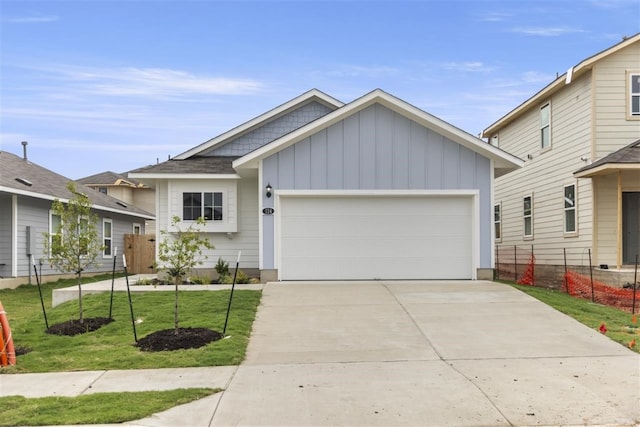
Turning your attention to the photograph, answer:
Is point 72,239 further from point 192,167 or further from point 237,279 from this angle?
point 192,167

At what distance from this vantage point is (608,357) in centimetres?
750

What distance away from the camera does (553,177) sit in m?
17.5

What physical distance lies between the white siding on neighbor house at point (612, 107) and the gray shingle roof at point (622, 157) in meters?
0.37

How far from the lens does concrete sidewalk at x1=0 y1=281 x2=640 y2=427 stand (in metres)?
5.43

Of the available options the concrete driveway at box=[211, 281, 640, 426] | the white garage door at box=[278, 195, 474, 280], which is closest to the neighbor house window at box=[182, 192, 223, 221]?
the white garage door at box=[278, 195, 474, 280]

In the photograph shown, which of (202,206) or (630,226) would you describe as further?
(202,206)

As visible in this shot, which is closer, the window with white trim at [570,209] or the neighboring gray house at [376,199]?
the neighboring gray house at [376,199]

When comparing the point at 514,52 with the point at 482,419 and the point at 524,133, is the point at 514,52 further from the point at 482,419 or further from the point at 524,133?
the point at 482,419

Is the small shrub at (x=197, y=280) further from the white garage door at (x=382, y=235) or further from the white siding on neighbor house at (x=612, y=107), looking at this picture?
the white siding on neighbor house at (x=612, y=107)

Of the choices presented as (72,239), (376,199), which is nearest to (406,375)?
(72,239)

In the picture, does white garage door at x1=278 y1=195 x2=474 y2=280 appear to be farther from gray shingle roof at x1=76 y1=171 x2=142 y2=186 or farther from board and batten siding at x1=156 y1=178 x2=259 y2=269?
gray shingle roof at x1=76 y1=171 x2=142 y2=186

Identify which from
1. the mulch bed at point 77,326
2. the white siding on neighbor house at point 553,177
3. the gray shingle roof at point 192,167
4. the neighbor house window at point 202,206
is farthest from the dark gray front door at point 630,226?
the mulch bed at point 77,326

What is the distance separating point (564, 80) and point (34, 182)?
1700 centimetres

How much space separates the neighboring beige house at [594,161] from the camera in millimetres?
14586
